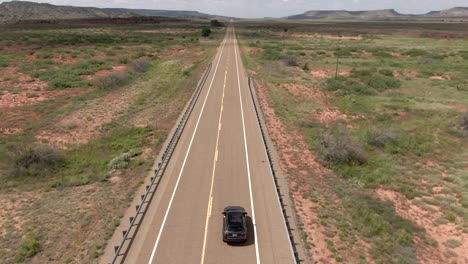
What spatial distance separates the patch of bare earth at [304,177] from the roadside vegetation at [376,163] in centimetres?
7

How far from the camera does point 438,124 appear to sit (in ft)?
132

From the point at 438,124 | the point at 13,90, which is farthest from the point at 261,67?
the point at 13,90

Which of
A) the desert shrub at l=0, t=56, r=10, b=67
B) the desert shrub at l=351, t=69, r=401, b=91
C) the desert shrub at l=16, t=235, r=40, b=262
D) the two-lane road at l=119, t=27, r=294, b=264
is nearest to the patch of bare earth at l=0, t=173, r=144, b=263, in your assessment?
the desert shrub at l=16, t=235, r=40, b=262

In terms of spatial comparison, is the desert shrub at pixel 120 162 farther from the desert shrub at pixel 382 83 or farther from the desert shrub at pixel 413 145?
the desert shrub at pixel 382 83

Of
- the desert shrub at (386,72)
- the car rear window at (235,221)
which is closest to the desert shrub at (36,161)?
the car rear window at (235,221)

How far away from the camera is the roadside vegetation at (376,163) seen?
2005 centimetres

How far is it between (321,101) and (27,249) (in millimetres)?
40849

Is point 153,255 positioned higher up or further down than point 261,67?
further down

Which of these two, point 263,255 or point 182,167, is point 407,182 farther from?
point 182,167

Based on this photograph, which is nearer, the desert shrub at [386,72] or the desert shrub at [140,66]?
the desert shrub at [386,72]

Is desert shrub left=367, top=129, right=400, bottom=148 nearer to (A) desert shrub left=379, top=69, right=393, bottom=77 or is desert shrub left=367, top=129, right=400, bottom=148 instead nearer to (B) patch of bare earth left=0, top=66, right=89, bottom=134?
(A) desert shrub left=379, top=69, right=393, bottom=77

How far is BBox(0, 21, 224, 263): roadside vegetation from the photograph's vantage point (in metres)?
20.5

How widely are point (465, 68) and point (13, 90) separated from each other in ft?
276

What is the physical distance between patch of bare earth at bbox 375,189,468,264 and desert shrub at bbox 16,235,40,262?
20.7 meters
